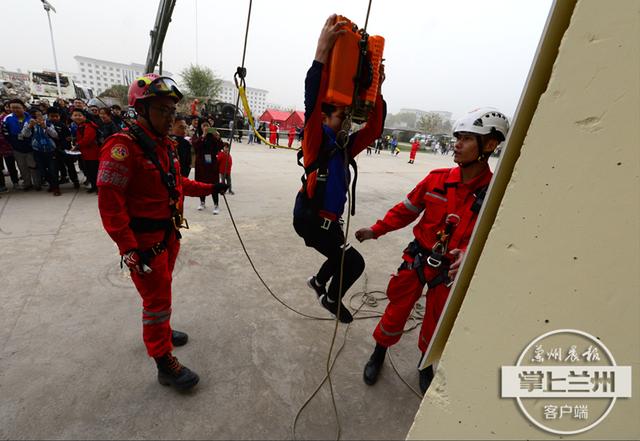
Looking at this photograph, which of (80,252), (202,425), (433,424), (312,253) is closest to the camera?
(433,424)

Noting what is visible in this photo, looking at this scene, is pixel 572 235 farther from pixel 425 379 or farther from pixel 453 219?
pixel 425 379

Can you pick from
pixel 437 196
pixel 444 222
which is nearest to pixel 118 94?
pixel 437 196

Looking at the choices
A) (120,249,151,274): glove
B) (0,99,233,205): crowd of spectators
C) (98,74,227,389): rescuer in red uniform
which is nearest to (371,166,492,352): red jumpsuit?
(98,74,227,389): rescuer in red uniform

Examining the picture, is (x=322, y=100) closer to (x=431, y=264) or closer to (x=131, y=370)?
(x=431, y=264)

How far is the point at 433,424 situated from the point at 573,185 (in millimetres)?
751

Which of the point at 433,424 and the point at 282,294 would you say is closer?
the point at 433,424

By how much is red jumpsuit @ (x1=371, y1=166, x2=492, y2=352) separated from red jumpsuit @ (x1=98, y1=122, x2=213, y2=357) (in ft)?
4.98

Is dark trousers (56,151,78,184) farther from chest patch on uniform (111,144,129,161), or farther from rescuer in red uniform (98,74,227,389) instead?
chest patch on uniform (111,144,129,161)

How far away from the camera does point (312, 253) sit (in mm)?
4246

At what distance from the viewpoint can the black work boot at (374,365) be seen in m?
2.19

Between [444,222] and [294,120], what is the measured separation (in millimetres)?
23664

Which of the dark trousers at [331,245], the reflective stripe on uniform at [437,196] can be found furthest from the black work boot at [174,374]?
the reflective stripe on uniform at [437,196]

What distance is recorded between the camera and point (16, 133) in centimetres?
559

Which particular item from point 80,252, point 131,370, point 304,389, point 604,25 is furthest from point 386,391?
point 80,252
